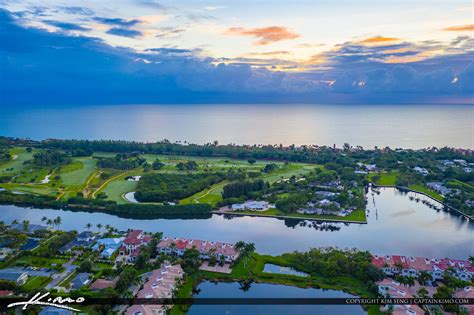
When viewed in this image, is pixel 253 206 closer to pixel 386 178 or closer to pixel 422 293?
pixel 422 293

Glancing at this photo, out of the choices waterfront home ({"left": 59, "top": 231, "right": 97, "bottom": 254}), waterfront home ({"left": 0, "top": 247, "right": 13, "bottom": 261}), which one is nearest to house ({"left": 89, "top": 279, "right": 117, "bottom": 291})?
waterfront home ({"left": 59, "top": 231, "right": 97, "bottom": 254})

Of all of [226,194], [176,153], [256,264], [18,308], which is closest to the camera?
[18,308]

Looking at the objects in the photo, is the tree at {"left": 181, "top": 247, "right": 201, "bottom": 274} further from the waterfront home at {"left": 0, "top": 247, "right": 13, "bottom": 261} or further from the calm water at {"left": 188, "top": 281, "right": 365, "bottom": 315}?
the waterfront home at {"left": 0, "top": 247, "right": 13, "bottom": 261}

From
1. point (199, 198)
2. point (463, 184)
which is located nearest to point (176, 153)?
point (199, 198)

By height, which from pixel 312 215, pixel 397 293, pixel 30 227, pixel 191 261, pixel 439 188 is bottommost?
pixel 397 293

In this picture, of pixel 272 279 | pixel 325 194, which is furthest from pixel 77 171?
pixel 272 279

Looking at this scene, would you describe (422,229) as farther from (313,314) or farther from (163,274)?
(163,274)
